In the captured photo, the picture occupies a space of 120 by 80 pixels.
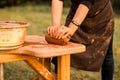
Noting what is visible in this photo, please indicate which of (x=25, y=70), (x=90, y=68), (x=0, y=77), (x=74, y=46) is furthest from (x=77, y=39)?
(x=25, y=70)

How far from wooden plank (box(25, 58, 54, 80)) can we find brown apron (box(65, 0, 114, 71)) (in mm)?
341

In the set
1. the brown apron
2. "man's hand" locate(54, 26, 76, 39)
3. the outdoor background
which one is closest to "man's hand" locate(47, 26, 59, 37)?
"man's hand" locate(54, 26, 76, 39)

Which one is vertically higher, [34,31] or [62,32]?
[62,32]

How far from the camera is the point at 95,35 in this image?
2131mm

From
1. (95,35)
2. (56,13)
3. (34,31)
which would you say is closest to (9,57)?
(56,13)

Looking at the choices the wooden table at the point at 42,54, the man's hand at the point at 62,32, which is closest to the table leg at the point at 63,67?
the wooden table at the point at 42,54

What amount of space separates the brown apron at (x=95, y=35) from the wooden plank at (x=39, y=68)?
0.34 meters

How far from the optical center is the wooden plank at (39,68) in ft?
5.55

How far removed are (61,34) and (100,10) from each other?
0.53m

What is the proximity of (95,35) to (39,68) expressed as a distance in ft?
1.87

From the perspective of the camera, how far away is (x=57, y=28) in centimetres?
170

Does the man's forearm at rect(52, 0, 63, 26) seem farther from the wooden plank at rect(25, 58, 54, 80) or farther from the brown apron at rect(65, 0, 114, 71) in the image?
the wooden plank at rect(25, 58, 54, 80)

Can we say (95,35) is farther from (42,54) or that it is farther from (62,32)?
(42,54)

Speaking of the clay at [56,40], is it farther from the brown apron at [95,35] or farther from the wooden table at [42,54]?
the brown apron at [95,35]
